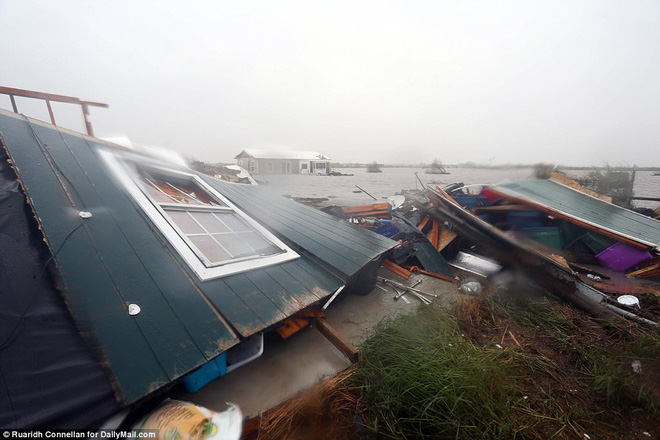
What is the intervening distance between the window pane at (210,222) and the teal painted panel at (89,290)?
1.06m

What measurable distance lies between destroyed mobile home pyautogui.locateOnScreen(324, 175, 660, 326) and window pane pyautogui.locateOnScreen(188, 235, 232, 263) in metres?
3.28

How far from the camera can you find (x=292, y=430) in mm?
1769

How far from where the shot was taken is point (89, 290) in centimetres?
158

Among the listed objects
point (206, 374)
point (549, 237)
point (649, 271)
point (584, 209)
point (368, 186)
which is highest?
point (584, 209)

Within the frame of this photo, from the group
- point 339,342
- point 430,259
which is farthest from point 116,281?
point 430,259

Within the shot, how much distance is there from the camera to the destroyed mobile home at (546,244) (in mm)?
3682

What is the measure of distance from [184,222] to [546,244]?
23.0ft

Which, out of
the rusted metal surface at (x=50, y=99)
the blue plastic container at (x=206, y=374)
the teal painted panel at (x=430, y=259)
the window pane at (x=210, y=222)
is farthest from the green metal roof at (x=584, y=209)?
the rusted metal surface at (x=50, y=99)

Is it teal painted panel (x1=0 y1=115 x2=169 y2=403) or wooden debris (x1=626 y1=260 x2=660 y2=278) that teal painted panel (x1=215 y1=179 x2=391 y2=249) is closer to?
teal painted panel (x1=0 y1=115 x2=169 y2=403)

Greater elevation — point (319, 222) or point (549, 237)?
point (319, 222)

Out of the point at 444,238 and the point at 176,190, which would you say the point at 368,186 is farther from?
the point at 176,190

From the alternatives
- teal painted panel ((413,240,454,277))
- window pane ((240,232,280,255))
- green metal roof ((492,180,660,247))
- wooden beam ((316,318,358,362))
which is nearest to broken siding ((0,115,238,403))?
window pane ((240,232,280,255))

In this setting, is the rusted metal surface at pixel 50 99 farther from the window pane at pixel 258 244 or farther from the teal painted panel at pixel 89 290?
the window pane at pixel 258 244

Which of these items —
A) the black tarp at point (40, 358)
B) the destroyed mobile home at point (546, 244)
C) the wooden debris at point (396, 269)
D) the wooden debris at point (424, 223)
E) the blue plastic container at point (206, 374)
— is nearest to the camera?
the black tarp at point (40, 358)
